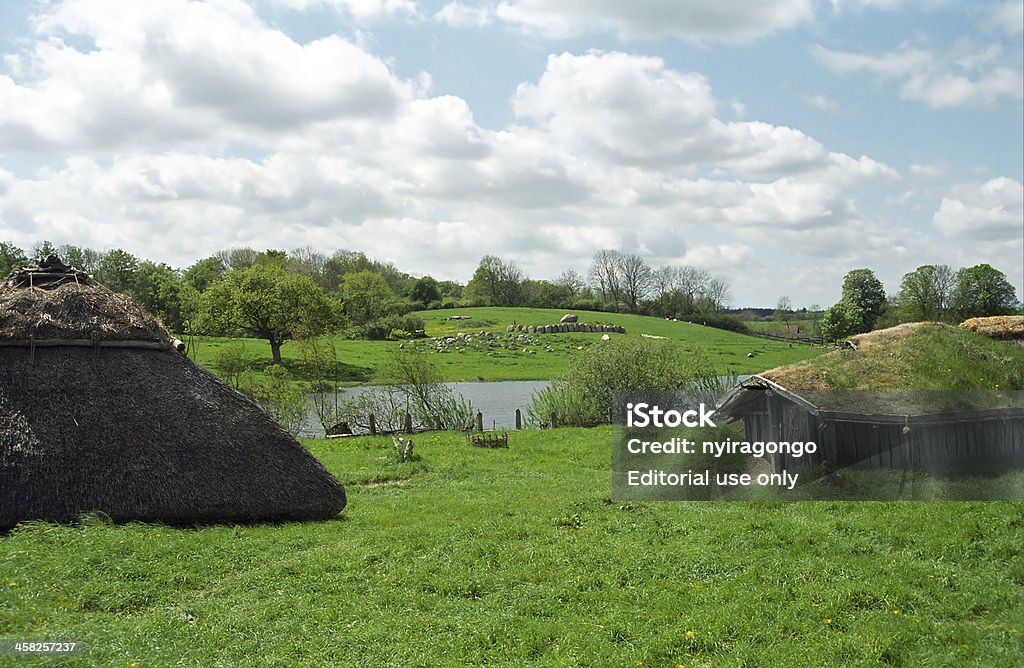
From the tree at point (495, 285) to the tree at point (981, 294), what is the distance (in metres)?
51.9

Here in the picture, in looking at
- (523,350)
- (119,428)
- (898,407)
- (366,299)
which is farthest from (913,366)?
(366,299)

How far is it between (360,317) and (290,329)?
2298 cm

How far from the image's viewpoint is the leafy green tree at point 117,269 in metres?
71.2

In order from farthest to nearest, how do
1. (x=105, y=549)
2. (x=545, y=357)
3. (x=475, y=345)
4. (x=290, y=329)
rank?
(x=475, y=345)
(x=545, y=357)
(x=290, y=329)
(x=105, y=549)

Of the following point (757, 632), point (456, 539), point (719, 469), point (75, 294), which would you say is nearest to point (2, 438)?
point (75, 294)

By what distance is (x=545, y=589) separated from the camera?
8.92m

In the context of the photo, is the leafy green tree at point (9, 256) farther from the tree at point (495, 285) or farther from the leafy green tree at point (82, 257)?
the tree at point (495, 285)

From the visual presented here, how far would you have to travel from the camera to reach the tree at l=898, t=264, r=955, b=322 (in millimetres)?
57875

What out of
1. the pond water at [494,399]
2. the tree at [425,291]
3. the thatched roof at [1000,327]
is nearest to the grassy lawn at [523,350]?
the pond water at [494,399]

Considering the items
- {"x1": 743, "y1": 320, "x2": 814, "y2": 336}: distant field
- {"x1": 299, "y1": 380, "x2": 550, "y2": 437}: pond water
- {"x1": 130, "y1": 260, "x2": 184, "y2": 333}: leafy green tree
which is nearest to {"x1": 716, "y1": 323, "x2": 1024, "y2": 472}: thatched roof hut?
{"x1": 299, "y1": 380, "x2": 550, "y2": 437}: pond water

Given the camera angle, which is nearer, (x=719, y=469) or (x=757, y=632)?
(x=757, y=632)

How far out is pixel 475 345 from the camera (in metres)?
65.7

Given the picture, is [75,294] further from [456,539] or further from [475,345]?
[475,345]

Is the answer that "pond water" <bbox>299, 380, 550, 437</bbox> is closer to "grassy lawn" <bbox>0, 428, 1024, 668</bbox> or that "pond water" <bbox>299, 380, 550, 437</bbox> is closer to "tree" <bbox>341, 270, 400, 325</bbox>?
"grassy lawn" <bbox>0, 428, 1024, 668</bbox>
